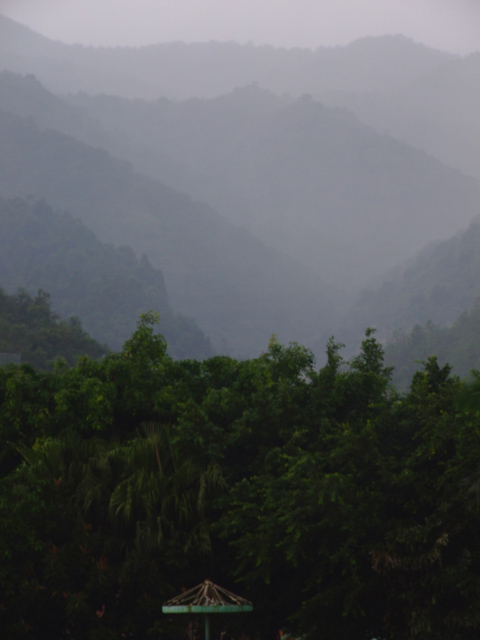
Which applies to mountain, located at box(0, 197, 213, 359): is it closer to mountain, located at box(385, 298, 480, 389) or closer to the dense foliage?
mountain, located at box(385, 298, 480, 389)

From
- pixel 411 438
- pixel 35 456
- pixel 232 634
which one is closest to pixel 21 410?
pixel 35 456

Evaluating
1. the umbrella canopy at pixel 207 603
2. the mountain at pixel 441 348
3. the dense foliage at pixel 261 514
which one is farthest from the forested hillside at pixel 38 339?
the umbrella canopy at pixel 207 603

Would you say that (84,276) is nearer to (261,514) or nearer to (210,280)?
(210,280)

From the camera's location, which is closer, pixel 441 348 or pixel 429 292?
pixel 441 348

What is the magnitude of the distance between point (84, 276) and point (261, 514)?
130828mm

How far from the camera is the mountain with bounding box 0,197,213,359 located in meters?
131

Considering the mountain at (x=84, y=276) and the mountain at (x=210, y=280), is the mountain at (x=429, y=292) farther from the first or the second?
the mountain at (x=84, y=276)

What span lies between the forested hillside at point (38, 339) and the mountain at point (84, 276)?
4449 centimetres

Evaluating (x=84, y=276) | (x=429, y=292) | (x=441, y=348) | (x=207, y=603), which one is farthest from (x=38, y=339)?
(x=429, y=292)

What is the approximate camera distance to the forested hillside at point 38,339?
7062 centimetres

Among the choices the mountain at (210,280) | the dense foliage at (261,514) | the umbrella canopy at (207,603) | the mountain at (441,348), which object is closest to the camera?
the umbrella canopy at (207,603)

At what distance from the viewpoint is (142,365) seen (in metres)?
18.9

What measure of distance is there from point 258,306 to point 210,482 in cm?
17241

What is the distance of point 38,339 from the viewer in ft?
238
